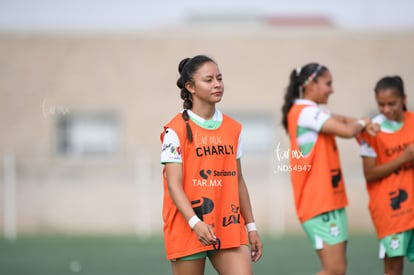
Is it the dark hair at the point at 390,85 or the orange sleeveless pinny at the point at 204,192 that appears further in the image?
the dark hair at the point at 390,85

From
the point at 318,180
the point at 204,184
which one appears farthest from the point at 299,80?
the point at 204,184

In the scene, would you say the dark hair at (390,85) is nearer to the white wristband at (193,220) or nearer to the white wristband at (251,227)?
the white wristband at (251,227)

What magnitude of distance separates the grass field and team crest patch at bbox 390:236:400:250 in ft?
10.4

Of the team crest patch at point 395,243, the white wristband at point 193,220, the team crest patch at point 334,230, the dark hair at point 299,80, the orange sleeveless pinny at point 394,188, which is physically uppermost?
the dark hair at point 299,80

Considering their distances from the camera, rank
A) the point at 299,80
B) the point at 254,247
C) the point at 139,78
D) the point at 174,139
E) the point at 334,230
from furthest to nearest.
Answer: the point at 139,78 → the point at 299,80 → the point at 334,230 → the point at 254,247 → the point at 174,139

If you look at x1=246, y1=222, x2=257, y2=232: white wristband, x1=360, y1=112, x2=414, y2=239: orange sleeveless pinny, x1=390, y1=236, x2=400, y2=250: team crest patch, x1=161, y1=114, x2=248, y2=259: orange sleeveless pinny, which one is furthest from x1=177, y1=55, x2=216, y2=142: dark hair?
x1=390, y1=236, x2=400, y2=250: team crest patch

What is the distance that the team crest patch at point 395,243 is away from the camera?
6.19m

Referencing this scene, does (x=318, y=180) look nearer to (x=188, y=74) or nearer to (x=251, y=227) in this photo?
(x=251, y=227)

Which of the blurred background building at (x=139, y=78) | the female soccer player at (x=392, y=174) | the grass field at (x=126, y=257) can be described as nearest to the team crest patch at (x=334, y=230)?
the female soccer player at (x=392, y=174)

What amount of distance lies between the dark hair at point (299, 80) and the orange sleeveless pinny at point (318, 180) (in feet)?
1.36

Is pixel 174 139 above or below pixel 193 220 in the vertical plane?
above

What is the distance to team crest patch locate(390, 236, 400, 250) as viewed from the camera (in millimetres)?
6191

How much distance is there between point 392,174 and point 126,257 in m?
6.43

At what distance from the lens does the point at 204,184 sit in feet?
16.0
